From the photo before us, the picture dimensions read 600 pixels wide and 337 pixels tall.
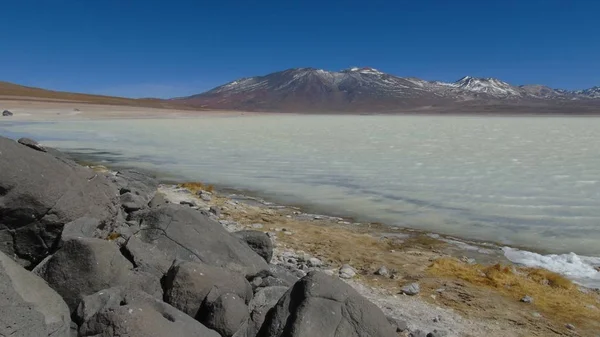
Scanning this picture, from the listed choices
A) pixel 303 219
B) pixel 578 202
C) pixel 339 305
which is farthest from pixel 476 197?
pixel 339 305

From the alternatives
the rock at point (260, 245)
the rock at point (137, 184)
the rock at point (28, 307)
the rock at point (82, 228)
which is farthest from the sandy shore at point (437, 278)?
the rock at point (28, 307)

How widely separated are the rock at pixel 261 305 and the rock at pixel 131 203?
3.00 metres

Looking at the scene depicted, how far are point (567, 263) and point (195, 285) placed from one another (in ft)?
19.2

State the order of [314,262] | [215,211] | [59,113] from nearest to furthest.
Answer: [314,262] → [215,211] → [59,113]

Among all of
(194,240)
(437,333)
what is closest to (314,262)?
(194,240)

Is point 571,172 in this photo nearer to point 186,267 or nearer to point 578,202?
point 578,202

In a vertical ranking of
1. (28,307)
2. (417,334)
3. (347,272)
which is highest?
(28,307)

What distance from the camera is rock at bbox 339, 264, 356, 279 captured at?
21.0ft

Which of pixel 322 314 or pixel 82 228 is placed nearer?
pixel 322 314

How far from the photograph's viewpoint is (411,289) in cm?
588

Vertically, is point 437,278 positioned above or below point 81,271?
below

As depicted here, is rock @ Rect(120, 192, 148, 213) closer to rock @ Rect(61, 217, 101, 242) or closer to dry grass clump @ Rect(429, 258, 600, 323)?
rock @ Rect(61, 217, 101, 242)

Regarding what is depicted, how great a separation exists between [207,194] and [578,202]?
8.32 meters

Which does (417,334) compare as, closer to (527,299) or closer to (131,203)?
(527,299)
